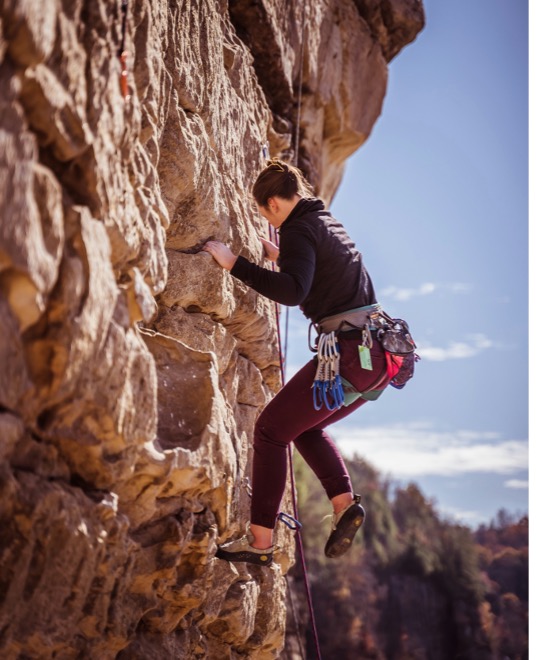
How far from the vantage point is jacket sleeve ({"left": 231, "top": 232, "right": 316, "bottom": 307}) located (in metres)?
3.42

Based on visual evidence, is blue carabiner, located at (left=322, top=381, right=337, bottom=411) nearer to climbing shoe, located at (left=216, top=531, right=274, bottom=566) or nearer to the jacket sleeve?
the jacket sleeve

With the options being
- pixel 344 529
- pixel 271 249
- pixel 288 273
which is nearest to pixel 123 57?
pixel 288 273

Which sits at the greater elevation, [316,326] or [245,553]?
[316,326]

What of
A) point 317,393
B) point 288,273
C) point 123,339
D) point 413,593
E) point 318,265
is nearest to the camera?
point 123,339

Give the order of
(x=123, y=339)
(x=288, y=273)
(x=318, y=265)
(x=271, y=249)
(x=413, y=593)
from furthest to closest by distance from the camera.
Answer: (x=413, y=593)
(x=271, y=249)
(x=318, y=265)
(x=288, y=273)
(x=123, y=339)

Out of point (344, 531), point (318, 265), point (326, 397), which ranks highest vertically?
point (318, 265)

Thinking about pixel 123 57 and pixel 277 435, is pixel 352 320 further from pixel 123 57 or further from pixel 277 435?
pixel 123 57

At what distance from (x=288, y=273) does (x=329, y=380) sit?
0.55 m

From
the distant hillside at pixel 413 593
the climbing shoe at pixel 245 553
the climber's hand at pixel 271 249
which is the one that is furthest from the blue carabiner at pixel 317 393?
the distant hillside at pixel 413 593

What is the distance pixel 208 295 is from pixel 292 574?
17.8m

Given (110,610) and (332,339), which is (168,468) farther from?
(332,339)

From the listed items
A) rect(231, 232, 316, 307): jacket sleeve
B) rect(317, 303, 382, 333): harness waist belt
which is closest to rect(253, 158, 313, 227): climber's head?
rect(231, 232, 316, 307): jacket sleeve

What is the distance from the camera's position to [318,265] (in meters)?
3.72

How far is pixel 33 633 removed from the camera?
8.16 ft
